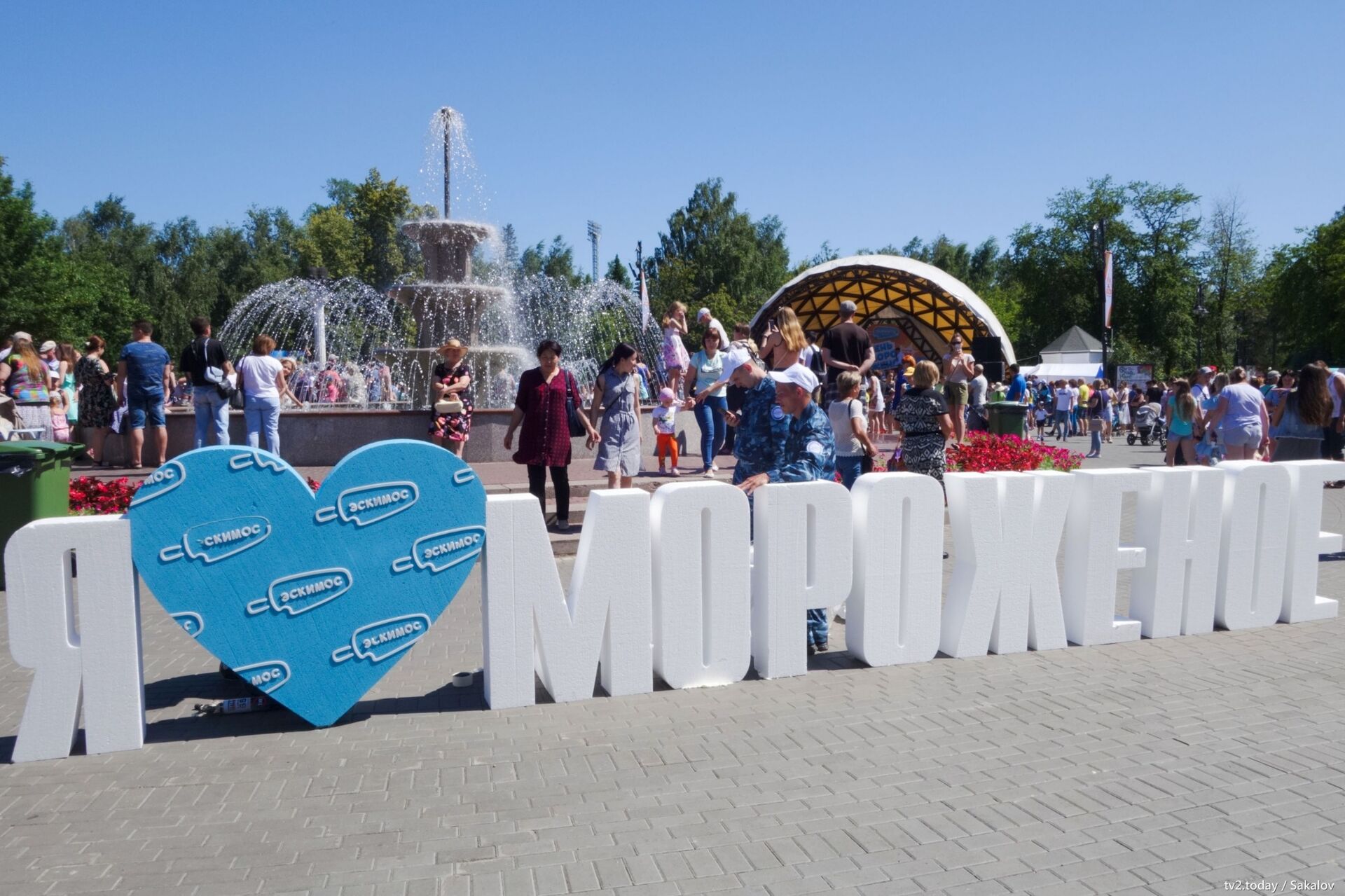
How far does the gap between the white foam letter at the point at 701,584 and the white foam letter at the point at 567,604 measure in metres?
0.10

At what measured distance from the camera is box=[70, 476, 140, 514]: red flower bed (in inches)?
319

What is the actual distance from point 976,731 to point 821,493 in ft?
4.70

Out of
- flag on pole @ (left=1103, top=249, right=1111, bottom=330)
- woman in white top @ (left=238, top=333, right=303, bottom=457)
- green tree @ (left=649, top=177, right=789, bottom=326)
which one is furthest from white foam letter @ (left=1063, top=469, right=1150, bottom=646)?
green tree @ (left=649, top=177, right=789, bottom=326)

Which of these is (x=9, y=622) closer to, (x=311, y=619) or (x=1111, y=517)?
(x=311, y=619)

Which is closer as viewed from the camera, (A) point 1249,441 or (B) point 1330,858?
(B) point 1330,858

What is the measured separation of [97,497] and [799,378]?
234 inches

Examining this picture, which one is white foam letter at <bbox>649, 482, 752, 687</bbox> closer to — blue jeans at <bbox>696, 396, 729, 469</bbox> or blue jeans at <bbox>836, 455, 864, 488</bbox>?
blue jeans at <bbox>836, 455, 864, 488</bbox>

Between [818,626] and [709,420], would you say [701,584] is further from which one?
[709,420]

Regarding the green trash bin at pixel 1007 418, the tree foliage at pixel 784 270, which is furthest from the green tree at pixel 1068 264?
the green trash bin at pixel 1007 418

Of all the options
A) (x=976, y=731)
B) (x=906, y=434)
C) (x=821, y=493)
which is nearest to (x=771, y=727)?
(x=976, y=731)

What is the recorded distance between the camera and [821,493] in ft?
17.5

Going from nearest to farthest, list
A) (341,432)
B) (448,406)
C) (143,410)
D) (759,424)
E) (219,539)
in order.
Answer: (219,539)
(759,424)
(448,406)
(143,410)
(341,432)

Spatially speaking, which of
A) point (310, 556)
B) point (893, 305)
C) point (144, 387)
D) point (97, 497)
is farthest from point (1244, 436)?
point (893, 305)

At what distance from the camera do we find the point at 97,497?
8.18 meters
